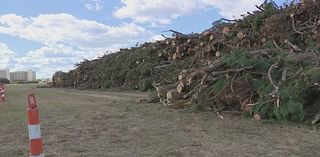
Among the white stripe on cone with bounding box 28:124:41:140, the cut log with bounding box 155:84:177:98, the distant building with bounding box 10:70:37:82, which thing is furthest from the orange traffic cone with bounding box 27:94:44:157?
the distant building with bounding box 10:70:37:82

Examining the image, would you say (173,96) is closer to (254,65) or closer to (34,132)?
(254,65)

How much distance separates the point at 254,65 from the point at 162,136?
3.40 metres

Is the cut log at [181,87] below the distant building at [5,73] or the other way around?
below

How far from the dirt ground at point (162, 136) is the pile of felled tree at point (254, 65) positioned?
1.43 ft

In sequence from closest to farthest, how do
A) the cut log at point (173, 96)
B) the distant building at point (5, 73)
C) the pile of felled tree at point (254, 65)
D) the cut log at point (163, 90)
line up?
the pile of felled tree at point (254, 65), the cut log at point (173, 96), the cut log at point (163, 90), the distant building at point (5, 73)

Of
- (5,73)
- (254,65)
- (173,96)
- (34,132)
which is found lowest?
(34,132)

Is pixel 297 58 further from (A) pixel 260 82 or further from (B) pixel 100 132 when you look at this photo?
(B) pixel 100 132

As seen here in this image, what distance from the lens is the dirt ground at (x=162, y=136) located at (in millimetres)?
6293

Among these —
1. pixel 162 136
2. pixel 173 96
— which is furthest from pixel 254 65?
pixel 162 136

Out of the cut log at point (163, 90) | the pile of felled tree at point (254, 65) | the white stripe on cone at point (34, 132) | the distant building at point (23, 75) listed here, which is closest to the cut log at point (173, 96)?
the pile of felled tree at point (254, 65)

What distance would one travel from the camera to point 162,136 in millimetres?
7621

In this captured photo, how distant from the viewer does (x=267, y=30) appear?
1276 cm

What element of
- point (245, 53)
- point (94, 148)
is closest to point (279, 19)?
point (245, 53)

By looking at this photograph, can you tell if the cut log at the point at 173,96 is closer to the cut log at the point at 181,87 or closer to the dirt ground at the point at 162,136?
the cut log at the point at 181,87
